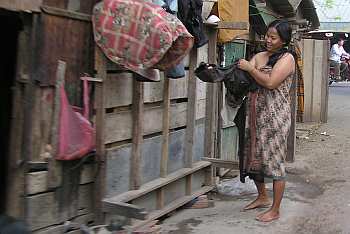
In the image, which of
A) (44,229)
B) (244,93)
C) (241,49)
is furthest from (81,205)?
(241,49)

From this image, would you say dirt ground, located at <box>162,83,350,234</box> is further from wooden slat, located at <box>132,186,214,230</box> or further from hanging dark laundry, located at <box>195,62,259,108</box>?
hanging dark laundry, located at <box>195,62,259,108</box>

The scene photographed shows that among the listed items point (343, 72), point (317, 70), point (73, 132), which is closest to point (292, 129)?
point (317, 70)

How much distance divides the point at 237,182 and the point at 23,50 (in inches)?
154

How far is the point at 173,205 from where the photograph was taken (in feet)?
17.4

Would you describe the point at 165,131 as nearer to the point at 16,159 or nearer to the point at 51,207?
the point at 51,207

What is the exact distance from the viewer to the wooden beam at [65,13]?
11.6ft

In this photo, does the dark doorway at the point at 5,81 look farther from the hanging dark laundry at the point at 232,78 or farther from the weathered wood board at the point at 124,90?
the hanging dark laundry at the point at 232,78

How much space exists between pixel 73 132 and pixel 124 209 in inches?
28.4

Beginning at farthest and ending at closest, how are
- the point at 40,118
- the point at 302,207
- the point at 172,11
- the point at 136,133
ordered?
the point at 302,207 → the point at 172,11 → the point at 136,133 → the point at 40,118

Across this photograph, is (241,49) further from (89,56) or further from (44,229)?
(44,229)

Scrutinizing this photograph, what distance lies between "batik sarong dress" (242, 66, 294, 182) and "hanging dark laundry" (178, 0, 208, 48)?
0.72 meters

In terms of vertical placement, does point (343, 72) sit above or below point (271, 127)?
above

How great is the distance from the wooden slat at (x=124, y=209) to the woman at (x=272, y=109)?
153 centimetres

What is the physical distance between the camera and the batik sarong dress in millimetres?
5039
